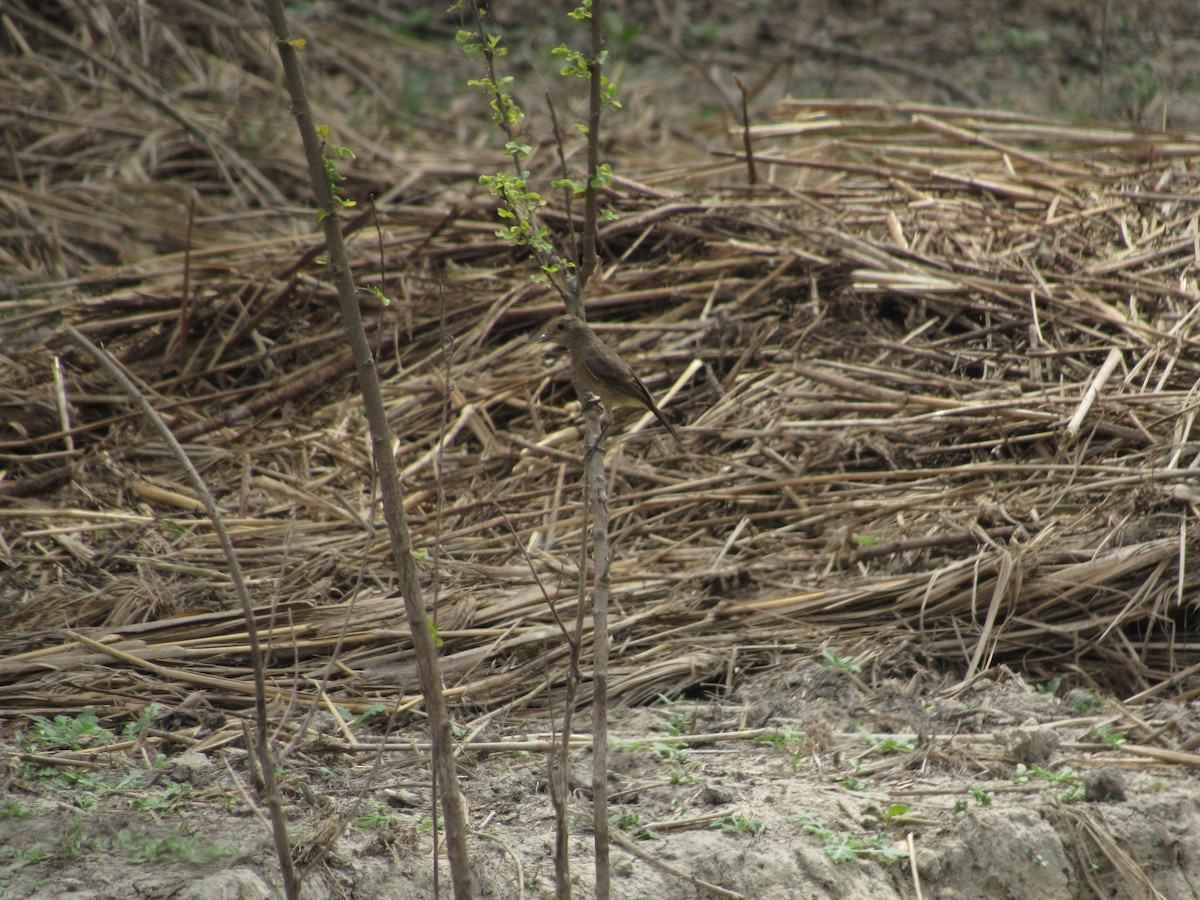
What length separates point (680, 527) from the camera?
13.7 feet

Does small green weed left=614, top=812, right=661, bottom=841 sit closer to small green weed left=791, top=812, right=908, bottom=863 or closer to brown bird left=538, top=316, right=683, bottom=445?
small green weed left=791, top=812, right=908, bottom=863

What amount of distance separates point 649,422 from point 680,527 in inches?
27.5

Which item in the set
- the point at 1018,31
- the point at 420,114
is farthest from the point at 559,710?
the point at 1018,31

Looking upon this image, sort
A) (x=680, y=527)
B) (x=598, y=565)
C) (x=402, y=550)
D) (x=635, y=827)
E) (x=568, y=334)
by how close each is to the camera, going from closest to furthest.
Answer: (x=402, y=550) → (x=598, y=565) → (x=635, y=827) → (x=568, y=334) → (x=680, y=527)

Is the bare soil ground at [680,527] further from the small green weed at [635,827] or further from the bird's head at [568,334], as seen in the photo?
the bird's head at [568,334]

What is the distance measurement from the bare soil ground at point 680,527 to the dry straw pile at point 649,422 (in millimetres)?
20

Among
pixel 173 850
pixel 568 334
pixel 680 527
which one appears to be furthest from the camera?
pixel 680 527

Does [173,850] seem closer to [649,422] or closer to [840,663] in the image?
[840,663]

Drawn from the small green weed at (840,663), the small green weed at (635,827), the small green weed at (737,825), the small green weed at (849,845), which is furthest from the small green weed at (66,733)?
the small green weed at (840,663)

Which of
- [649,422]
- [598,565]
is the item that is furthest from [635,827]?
[649,422]

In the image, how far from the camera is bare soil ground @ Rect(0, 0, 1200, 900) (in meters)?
2.83

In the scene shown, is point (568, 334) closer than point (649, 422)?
Yes

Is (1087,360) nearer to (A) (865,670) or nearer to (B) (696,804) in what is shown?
(A) (865,670)

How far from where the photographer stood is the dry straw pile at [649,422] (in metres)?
3.60
